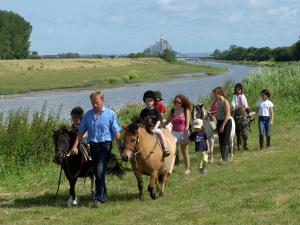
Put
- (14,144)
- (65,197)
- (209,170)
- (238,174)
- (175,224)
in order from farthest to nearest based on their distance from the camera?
(14,144) < (209,170) < (238,174) < (65,197) < (175,224)

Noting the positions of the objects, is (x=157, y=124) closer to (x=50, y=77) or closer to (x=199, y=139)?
(x=199, y=139)

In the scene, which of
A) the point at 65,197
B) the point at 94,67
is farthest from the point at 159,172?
the point at 94,67

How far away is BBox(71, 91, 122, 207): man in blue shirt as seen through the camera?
30.3 feet

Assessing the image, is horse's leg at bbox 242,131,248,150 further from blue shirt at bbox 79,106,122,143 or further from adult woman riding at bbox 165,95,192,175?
blue shirt at bbox 79,106,122,143

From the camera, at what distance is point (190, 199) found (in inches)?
367

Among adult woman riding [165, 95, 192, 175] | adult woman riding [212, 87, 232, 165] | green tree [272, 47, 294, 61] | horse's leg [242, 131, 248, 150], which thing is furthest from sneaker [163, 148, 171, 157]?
green tree [272, 47, 294, 61]

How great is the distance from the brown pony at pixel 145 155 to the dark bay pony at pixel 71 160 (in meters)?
0.81

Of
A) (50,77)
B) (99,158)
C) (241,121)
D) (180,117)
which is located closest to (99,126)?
(99,158)

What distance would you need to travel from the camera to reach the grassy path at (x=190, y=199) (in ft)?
26.3

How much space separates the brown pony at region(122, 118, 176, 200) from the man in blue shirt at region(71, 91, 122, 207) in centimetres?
35

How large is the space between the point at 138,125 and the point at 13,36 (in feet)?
352

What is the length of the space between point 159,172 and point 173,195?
49 centimetres

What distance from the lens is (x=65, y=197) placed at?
10570 mm

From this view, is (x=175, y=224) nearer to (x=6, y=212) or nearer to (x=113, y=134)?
(x=113, y=134)
